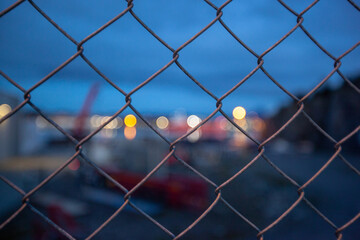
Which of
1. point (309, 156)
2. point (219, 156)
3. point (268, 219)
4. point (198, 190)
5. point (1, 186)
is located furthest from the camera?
point (309, 156)

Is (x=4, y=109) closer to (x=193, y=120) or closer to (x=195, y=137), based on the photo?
(x=193, y=120)

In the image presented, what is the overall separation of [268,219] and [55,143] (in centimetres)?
2364

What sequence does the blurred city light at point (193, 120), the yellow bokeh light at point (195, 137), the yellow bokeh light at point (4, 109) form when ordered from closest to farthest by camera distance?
the yellow bokeh light at point (4, 109) < the blurred city light at point (193, 120) < the yellow bokeh light at point (195, 137)

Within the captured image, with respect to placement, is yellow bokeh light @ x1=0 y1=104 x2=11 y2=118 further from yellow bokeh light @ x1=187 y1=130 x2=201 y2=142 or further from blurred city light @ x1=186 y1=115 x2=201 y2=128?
yellow bokeh light @ x1=187 y1=130 x2=201 y2=142

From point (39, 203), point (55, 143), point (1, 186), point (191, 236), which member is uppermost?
point (55, 143)

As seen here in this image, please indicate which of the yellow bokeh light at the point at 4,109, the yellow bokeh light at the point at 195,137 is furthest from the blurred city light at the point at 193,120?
the yellow bokeh light at the point at 4,109

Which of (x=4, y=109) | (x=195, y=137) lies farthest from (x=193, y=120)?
(x=4, y=109)

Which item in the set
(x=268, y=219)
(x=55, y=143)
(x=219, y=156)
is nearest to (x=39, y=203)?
(x=268, y=219)

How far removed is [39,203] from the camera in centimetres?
788

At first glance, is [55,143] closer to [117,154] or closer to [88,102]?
[88,102]

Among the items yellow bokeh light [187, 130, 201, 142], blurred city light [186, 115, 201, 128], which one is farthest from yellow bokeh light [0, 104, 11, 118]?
yellow bokeh light [187, 130, 201, 142]

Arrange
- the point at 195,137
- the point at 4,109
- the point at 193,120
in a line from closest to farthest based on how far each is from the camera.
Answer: the point at 4,109
the point at 193,120
the point at 195,137

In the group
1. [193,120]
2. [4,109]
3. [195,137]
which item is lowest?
[195,137]

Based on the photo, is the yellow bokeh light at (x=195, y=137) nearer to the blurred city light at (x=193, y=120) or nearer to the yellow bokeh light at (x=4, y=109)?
the blurred city light at (x=193, y=120)
